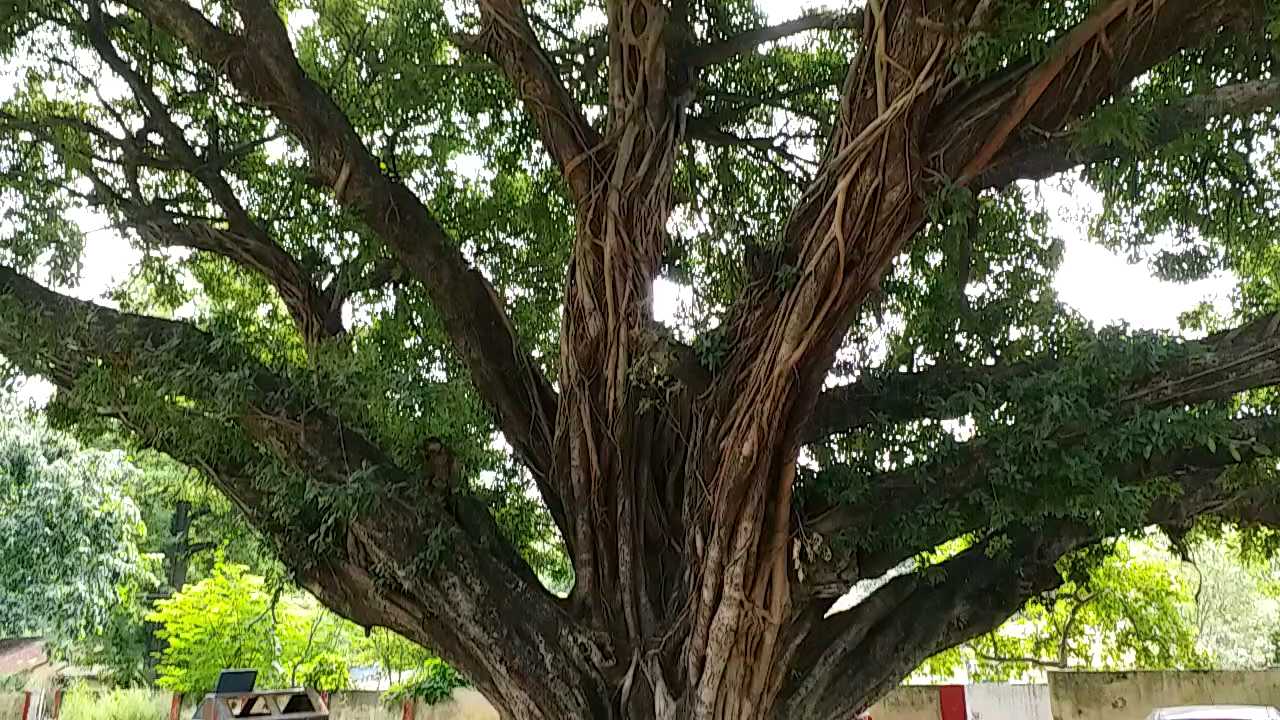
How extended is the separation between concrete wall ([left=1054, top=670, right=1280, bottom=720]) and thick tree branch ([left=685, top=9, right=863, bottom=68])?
5.36m

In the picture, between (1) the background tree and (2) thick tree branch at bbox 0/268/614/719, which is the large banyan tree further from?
(1) the background tree

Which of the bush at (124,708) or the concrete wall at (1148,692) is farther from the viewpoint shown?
the bush at (124,708)

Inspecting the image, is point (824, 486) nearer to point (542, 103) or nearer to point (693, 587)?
point (693, 587)

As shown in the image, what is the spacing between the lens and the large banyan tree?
2234mm

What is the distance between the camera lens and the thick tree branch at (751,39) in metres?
3.26

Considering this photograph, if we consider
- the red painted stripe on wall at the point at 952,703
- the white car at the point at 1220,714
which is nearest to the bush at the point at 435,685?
the red painted stripe on wall at the point at 952,703

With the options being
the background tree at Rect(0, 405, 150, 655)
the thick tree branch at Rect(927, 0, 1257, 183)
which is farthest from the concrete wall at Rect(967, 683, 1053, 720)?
the background tree at Rect(0, 405, 150, 655)

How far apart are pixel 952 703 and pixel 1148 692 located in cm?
134

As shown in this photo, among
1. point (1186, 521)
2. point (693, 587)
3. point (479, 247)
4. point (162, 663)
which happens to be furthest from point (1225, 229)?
point (162, 663)

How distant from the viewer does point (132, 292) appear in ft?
13.5

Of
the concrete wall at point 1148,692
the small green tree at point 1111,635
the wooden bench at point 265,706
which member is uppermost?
the small green tree at point 1111,635

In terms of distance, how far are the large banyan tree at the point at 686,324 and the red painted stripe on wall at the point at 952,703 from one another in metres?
3.59

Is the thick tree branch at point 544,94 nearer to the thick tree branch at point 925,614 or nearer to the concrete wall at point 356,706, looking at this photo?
the thick tree branch at point 925,614

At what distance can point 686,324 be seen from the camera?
2.97 meters
